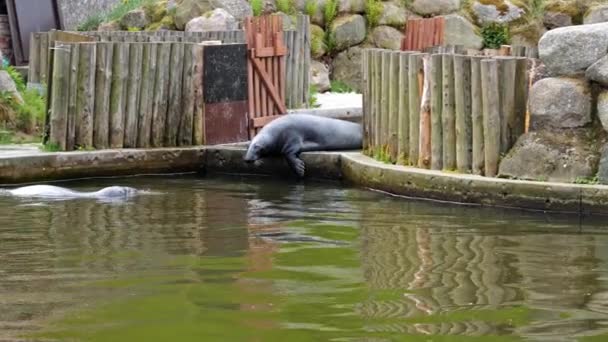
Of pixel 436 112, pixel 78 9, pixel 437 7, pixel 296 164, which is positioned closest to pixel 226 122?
pixel 296 164

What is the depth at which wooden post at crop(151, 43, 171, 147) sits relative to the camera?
51.4ft

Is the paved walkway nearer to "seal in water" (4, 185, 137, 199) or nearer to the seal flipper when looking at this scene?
"seal in water" (4, 185, 137, 199)

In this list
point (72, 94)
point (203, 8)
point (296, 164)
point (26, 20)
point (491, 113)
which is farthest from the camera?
point (26, 20)

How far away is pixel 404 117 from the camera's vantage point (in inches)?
544

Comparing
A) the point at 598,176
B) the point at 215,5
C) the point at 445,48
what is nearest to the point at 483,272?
the point at 598,176

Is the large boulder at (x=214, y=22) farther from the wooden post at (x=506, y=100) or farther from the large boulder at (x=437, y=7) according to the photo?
the wooden post at (x=506, y=100)

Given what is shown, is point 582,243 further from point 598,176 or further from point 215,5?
point 215,5

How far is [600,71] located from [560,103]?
499 millimetres

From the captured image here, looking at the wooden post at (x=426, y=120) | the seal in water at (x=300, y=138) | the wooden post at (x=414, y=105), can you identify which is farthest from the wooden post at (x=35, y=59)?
the wooden post at (x=426, y=120)

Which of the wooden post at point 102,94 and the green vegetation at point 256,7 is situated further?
the green vegetation at point 256,7

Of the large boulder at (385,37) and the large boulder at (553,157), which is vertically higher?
the large boulder at (385,37)

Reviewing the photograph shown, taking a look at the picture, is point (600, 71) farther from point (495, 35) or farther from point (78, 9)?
point (78, 9)

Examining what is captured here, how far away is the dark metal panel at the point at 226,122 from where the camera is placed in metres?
16.1

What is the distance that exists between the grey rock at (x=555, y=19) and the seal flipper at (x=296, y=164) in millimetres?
11765
